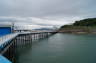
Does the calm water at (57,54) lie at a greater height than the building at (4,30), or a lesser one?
lesser

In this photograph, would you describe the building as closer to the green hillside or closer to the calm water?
the calm water

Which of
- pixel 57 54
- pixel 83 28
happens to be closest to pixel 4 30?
pixel 57 54

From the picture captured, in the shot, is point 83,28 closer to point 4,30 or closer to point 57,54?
point 4,30

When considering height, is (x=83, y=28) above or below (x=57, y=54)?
above

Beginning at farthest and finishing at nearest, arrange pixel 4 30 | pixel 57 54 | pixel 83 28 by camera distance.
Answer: pixel 83 28 < pixel 4 30 < pixel 57 54

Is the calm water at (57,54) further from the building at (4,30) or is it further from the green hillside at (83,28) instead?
the green hillside at (83,28)

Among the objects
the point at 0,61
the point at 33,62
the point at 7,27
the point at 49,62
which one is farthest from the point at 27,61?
the point at 7,27

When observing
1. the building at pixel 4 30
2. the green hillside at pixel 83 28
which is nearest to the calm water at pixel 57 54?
the building at pixel 4 30

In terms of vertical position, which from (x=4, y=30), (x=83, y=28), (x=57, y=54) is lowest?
(x=57, y=54)

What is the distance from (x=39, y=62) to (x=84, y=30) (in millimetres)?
76764

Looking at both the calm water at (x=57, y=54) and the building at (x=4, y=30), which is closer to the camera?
the calm water at (x=57, y=54)

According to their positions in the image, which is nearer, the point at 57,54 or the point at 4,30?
the point at 57,54

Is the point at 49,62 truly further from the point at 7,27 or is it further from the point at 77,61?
the point at 7,27

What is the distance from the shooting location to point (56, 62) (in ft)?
51.4
